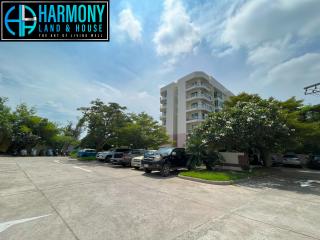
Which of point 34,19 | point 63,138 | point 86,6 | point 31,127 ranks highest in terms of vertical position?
point 86,6

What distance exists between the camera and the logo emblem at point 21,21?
9.01 metres

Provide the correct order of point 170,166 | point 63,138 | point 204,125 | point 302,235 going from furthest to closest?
point 63,138 → point 204,125 → point 170,166 → point 302,235

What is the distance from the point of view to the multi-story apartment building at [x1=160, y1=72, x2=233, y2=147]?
42.1 metres

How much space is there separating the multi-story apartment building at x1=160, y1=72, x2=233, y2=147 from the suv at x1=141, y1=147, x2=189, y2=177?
84.7ft

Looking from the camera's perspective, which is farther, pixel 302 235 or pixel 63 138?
pixel 63 138

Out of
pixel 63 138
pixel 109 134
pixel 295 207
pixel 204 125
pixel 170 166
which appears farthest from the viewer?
pixel 63 138

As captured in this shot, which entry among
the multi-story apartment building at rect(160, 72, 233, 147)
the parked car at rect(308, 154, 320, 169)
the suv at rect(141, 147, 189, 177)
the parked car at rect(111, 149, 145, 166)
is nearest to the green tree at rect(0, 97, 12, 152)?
the parked car at rect(111, 149, 145, 166)

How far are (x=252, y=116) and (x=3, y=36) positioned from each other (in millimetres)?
15185

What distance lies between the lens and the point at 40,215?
4.69 metres

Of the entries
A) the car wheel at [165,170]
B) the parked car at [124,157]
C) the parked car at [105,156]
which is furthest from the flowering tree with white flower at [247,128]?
the parked car at [105,156]

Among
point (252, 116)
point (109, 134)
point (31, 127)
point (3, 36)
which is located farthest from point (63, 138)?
point (252, 116)

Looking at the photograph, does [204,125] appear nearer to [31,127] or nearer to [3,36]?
[3,36]

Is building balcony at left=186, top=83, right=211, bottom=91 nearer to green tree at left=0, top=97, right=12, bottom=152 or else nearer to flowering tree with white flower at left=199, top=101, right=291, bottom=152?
flowering tree with white flower at left=199, top=101, right=291, bottom=152

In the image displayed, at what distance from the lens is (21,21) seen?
917 centimetres
